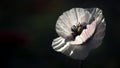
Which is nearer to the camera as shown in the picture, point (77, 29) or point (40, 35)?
point (77, 29)

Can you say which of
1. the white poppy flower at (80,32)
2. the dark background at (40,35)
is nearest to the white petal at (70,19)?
the white poppy flower at (80,32)

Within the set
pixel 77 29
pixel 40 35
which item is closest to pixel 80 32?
pixel 77 29

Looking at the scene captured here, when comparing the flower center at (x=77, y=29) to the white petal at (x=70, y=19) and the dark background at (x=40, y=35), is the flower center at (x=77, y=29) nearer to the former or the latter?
the white petal at (x=70, y=19)

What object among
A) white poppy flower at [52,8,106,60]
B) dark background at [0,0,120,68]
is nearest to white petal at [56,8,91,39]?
white poppy flower at [52,8,106,60]

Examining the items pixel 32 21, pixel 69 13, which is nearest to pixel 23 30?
pixel 32 21

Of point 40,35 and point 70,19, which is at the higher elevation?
point 70,19

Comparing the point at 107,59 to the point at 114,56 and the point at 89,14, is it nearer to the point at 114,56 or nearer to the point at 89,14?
the point at 114,56

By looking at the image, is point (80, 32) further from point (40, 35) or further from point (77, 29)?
point (40, 35)
